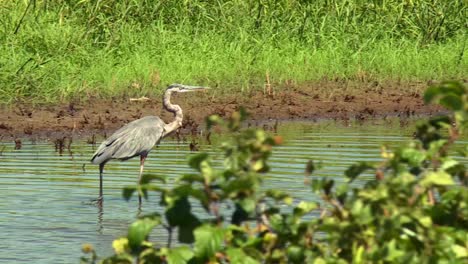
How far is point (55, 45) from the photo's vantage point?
597 inches

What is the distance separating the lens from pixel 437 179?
14.0ft

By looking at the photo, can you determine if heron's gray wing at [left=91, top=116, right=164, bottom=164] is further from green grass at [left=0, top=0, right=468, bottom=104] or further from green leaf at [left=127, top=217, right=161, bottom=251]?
green leaf at [left=127, top=217, right=161, bottom=251]

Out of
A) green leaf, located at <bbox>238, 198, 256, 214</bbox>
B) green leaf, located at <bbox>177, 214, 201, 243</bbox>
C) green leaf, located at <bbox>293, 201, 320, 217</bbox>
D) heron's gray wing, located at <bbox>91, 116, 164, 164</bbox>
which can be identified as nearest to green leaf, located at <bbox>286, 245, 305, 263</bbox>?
green leaf, located at <bbox>293, 201, 320, 217</bbox>

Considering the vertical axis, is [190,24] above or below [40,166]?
above

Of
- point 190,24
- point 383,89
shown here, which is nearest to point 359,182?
point 383,89

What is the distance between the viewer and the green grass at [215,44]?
1477cm

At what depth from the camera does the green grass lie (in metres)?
14.8

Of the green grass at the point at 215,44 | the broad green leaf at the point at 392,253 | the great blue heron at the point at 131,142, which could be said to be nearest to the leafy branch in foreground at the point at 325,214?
the broad green leaf at the point at 392,253

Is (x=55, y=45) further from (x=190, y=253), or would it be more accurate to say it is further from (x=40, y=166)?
(x=190, y=253)

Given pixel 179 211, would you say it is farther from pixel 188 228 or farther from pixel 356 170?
pixel 356 170

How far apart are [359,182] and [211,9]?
7075 mm

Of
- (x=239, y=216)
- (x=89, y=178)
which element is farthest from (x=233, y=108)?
(x=239, y=216)

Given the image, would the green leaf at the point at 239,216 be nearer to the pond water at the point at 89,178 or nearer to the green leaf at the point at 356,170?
the green leaf at the point at 356,170

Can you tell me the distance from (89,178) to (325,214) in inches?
269
